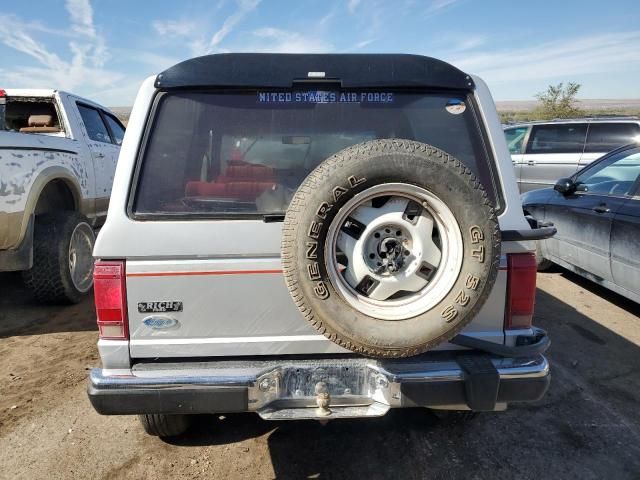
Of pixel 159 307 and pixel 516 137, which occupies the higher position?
pixel 516 137

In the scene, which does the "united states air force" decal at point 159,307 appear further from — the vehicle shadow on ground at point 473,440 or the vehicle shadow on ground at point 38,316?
the vehicle shadow on ground at point 38,316

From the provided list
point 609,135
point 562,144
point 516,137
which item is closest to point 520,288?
point 609,135

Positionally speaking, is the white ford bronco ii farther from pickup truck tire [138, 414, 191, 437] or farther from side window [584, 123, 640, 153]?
side window [584, 123, 640, 153]

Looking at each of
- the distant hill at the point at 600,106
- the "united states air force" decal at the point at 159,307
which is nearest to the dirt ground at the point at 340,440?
the "united states air force" decal at the point at 159,307

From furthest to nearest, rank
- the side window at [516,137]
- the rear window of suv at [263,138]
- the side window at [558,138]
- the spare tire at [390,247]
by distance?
the side window at [516,137], the side window at [558,138], the rear window of suv at [263,138], the spare tire at [390,247]

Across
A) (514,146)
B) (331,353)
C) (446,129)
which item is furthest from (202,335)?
(514,146)

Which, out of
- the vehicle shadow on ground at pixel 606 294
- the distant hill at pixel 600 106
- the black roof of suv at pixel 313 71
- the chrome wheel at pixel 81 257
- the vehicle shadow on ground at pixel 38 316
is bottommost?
the vehicle shadow on ground at pixel 38 316

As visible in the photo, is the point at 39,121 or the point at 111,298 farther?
the point at 39,121

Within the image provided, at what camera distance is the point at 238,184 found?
80.8 inches

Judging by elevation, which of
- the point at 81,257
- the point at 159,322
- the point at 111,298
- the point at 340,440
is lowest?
the point at 340,440

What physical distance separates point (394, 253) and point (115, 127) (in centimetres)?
602

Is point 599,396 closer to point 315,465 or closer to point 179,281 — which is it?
point 315,465

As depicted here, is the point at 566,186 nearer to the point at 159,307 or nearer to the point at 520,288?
the point at 520,288

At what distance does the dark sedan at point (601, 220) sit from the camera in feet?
12.8
